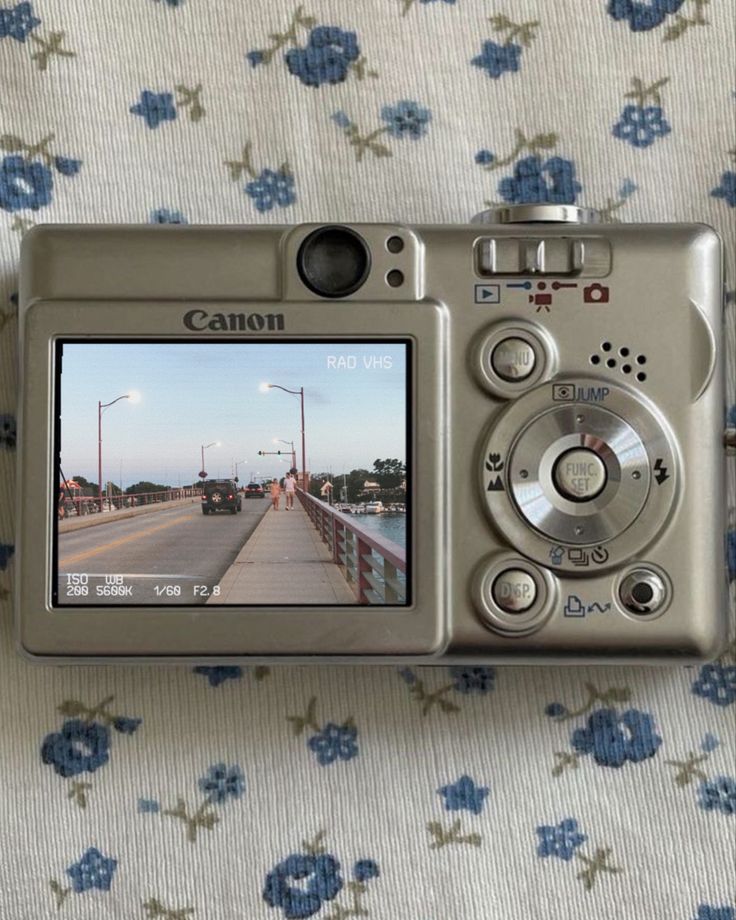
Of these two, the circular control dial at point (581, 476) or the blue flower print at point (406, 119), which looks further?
the blue flower print at point (406, 119)

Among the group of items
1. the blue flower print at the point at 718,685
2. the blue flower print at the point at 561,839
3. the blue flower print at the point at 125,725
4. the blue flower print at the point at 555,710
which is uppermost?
the blue flower print at the point at 718,685

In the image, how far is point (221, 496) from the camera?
55 centimetres

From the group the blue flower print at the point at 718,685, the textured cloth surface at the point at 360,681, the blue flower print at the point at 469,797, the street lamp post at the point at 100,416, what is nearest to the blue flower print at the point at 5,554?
the textured cloth surface at the point at 360,681

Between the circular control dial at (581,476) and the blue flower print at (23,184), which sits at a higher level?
the blue flower print at (23,184)

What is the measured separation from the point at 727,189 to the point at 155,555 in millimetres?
430

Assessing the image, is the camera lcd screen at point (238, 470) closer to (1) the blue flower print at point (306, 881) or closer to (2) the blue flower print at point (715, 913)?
(1) the blue flower print at point (306, 881)

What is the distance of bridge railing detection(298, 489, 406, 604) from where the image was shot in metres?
0.54

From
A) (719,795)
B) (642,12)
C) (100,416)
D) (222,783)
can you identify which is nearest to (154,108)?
(100,416)

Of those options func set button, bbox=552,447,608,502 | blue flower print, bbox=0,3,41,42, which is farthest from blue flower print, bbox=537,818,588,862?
blue flower print, bbox=0,3,41,42

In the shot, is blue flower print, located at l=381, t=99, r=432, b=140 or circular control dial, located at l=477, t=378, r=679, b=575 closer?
circular control dial, located at l=477, t=378, r=679, b=575

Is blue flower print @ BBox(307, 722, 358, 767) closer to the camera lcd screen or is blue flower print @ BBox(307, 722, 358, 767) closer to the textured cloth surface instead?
the textured cloth surface

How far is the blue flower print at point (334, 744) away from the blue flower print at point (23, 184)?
0.38 metres

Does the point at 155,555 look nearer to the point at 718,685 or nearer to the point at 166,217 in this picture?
the point at 166,217

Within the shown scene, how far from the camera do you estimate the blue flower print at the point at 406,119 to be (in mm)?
641
